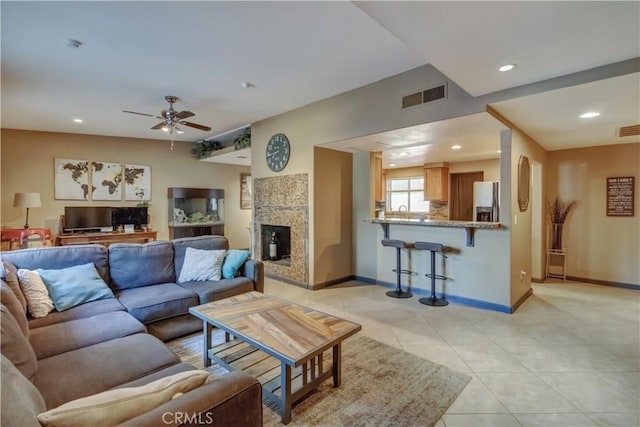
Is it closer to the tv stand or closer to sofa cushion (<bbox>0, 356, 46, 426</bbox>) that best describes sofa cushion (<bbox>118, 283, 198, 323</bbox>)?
sofa cushion (<bbox>0, 356, 46, 426</bbox>)

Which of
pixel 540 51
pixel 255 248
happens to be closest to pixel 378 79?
pixel 540 51

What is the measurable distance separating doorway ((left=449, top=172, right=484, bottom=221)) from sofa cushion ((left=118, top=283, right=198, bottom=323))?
6.51m

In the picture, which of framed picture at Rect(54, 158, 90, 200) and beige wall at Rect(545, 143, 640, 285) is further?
framed picture at Rect(54, 158, 90, 200)

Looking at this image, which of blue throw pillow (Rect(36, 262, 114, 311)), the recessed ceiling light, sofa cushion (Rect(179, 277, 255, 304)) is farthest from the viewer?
sofa cushion (Rect(179, 277, 255, 304))

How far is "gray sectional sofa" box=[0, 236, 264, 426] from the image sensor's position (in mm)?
1051

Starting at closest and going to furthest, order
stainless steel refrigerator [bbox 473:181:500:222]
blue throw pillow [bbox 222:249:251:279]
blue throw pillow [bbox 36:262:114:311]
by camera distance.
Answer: blue throw pillow [bbox 36:262:114:311] → blue throw pillow [bbox 222:249:251:279] → stainless steel refrigerator [bbox 473:181:500:222]

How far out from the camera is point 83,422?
3.04 feet

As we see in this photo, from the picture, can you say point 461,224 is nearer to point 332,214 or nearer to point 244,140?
point 332,214

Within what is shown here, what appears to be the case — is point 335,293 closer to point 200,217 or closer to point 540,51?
point 540,51

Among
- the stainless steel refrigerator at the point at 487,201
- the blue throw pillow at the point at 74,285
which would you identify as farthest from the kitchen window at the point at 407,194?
the blue throw pillow at the point at 74,285

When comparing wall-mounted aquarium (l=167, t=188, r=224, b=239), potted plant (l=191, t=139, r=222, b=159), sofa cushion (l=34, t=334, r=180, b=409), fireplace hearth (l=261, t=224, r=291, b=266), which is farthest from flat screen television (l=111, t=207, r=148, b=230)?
sofa cushion (l=34, t=334, r=180, b=409)

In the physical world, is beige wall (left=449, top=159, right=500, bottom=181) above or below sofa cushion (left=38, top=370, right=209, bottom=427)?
above

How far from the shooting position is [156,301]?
8.96ft

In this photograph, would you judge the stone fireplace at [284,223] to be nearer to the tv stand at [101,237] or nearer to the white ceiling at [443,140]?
the white ceiling at [443,140]
